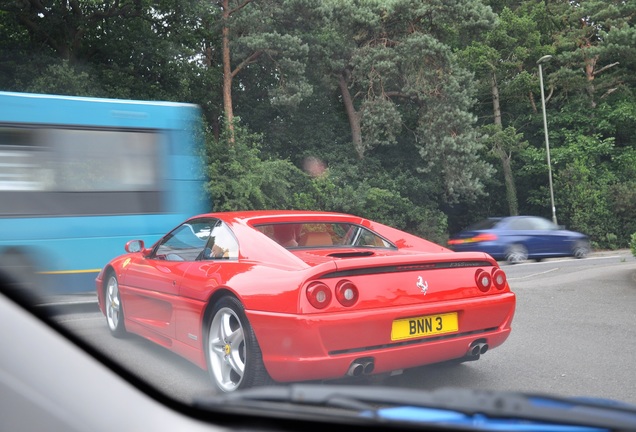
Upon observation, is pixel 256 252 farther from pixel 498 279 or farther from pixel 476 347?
pixel 498 279

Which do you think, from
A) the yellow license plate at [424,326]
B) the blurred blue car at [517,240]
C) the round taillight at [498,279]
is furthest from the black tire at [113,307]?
the blurred blue car at [517,240]

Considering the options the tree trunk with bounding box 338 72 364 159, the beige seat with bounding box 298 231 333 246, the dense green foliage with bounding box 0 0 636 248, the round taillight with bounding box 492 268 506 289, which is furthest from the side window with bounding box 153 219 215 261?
the tree trunk with bounding box 338 72 364 159

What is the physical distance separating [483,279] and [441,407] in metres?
2.97

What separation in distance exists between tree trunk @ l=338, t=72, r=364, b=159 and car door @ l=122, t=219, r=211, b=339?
29.1 m

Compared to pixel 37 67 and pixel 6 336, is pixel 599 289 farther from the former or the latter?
pixel 37 67

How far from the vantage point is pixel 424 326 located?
4.12 metres

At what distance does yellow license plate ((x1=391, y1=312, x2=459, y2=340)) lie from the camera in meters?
4.02

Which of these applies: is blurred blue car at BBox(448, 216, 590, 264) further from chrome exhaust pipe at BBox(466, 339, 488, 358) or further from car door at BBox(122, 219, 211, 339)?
chrome exhaust pipe at BBox(466, 339, 488, 358)

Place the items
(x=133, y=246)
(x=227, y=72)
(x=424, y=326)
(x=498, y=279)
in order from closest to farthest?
(x=424, y=326), (x=498, y=279), (x=133, y=246), (x=227, y=72)

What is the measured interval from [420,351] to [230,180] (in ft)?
69.7

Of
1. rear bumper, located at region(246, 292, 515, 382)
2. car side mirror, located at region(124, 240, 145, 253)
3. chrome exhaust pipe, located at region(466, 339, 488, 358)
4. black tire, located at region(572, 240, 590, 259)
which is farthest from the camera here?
black tire, located at region(572, 240, 590, 259)

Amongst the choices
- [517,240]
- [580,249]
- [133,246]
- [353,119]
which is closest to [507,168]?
[353,119]

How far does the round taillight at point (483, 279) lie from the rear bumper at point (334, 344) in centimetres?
54

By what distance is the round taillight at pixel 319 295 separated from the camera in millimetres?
3852
